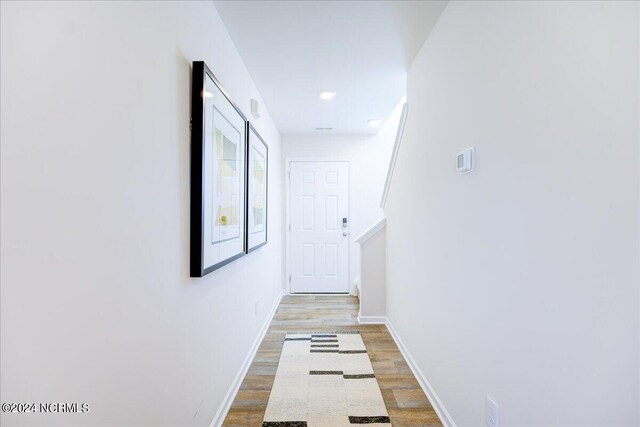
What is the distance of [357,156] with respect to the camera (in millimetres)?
5281

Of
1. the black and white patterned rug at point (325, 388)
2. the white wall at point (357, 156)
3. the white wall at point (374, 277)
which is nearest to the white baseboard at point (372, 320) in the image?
the white wall at point (374, 277)

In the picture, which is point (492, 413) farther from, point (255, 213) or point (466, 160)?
point (255, 213)

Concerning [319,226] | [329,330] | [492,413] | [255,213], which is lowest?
Answer: [329,330]

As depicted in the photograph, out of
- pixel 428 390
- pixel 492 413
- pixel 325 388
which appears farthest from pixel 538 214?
pixel 325 388

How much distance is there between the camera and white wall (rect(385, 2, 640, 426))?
2.81 feet

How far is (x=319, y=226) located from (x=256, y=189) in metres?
2.29

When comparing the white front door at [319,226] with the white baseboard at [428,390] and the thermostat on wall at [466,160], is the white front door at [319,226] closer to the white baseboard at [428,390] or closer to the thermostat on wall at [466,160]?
the white baseboard at [428,390]

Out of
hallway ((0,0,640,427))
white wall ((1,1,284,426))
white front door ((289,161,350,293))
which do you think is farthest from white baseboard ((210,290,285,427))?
white front door ((289,161,350,293))

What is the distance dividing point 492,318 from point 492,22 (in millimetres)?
1197

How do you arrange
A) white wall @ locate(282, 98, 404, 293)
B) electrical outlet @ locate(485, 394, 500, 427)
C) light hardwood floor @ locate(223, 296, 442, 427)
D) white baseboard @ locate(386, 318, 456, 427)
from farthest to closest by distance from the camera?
white wall @ locate(282, 98, 404, 293) → light hardwood floor @ locate(223, 296, 442, 427) → white baseboard @ locate(386, 318, 456, 427) → electrical outlet @ locate(485, 394, 500, 427)

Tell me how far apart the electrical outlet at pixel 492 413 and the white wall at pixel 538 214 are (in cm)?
5

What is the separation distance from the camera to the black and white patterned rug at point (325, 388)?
2047mm

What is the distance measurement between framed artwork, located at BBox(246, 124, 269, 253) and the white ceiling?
0.54 meters

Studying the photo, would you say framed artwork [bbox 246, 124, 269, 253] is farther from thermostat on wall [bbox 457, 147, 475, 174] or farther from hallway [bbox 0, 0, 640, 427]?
thermostat on wall [bbox 457, 147, 475, 174]
